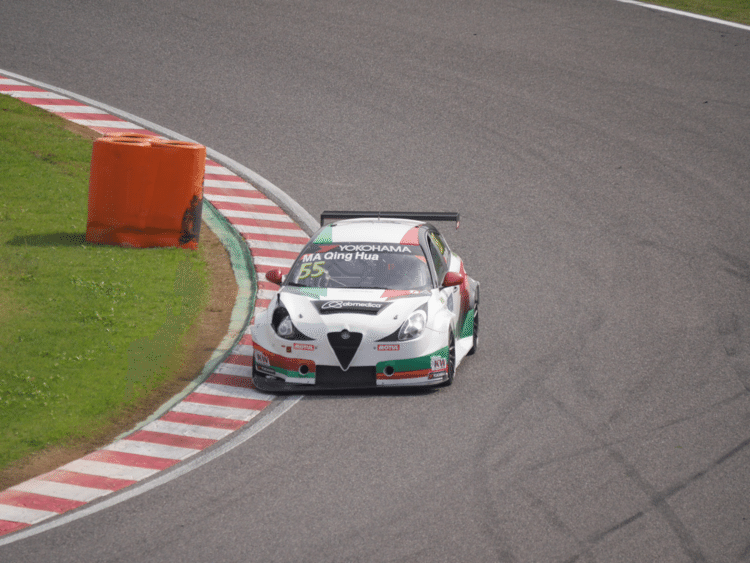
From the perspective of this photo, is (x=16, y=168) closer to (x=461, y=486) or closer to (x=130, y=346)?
(x=130, y=346)

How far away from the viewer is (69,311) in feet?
34.8

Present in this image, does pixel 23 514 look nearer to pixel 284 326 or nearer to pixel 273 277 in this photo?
pixel 284 326

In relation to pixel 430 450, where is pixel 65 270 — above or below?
above

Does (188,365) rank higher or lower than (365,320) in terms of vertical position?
lower

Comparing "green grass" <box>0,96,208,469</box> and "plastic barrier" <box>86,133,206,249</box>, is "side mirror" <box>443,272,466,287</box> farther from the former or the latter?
"plastic barrier" <box>86,133,206,249</box>

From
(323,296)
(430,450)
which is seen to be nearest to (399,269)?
(323,296)

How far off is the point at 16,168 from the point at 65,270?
373 centimetres

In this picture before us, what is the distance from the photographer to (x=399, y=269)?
32.8 ft

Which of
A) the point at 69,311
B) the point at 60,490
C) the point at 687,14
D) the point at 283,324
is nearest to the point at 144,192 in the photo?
the point at 69,311

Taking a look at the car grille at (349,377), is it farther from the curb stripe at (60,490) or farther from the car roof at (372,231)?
the curb stripe at (60,490)

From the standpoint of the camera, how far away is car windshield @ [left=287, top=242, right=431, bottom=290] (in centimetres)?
986

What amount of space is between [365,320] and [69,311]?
3.59 metres

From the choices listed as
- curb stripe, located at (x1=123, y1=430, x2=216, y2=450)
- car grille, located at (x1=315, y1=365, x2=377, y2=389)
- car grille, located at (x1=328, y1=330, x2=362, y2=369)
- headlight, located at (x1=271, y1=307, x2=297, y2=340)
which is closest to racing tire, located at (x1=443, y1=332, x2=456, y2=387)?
car grille, located at (x1=315, y1=365, x2=377, y2=389)

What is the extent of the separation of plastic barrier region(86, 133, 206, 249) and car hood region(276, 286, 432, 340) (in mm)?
3408
